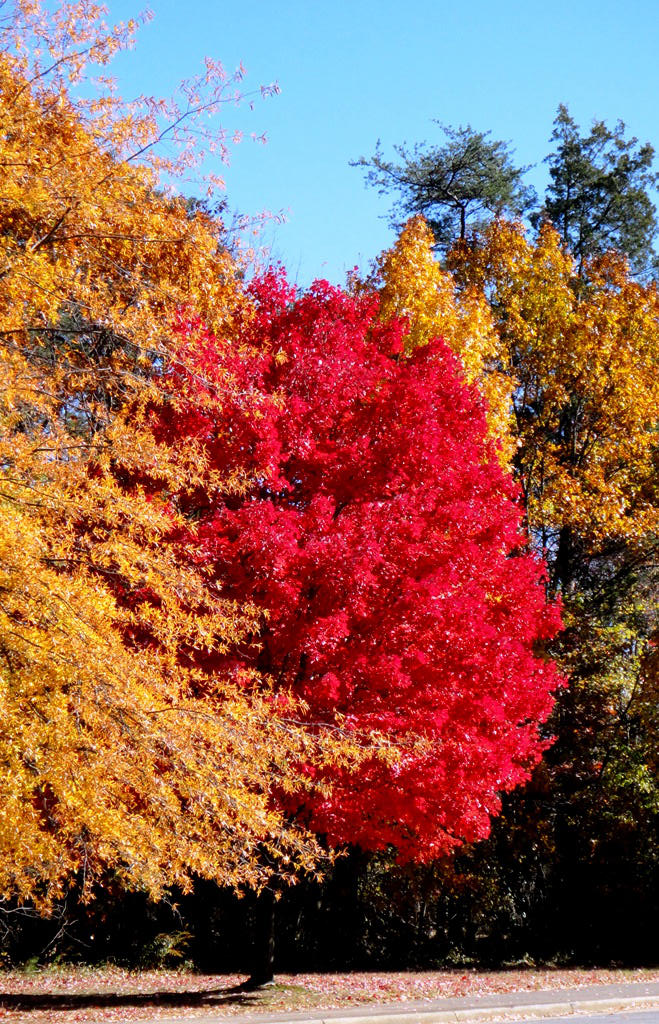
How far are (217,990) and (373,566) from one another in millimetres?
8141

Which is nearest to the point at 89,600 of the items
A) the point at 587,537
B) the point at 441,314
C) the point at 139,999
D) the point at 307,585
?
the point at 307,585

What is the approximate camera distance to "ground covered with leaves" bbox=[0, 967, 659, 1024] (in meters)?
13.1

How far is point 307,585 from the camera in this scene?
1176 centimetres

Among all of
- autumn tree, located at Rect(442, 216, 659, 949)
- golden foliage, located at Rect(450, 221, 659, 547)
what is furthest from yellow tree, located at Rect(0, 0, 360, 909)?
golden foliage, located at Rect(450, 221, 659, 547)

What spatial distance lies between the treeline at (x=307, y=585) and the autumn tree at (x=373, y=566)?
0.15 feet

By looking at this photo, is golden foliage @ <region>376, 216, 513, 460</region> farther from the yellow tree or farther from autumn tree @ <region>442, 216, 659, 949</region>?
the yellow tree

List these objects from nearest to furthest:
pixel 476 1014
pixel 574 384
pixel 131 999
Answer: pixel 476 1014
pixel 131 999
pixel 574 384

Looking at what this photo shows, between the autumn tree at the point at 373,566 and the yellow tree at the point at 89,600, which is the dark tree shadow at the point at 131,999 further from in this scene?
the yellow tree at the point at 89,600

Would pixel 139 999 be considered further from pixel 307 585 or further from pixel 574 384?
pixel 574 384

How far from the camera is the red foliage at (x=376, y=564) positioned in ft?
38.0

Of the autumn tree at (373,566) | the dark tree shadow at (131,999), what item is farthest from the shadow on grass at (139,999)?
the autumn tree at (373,566)

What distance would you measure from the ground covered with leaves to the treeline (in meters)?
1.08

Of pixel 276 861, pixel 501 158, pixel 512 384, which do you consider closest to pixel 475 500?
pixel 276 861

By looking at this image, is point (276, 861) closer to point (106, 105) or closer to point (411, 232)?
point (106, 105)
